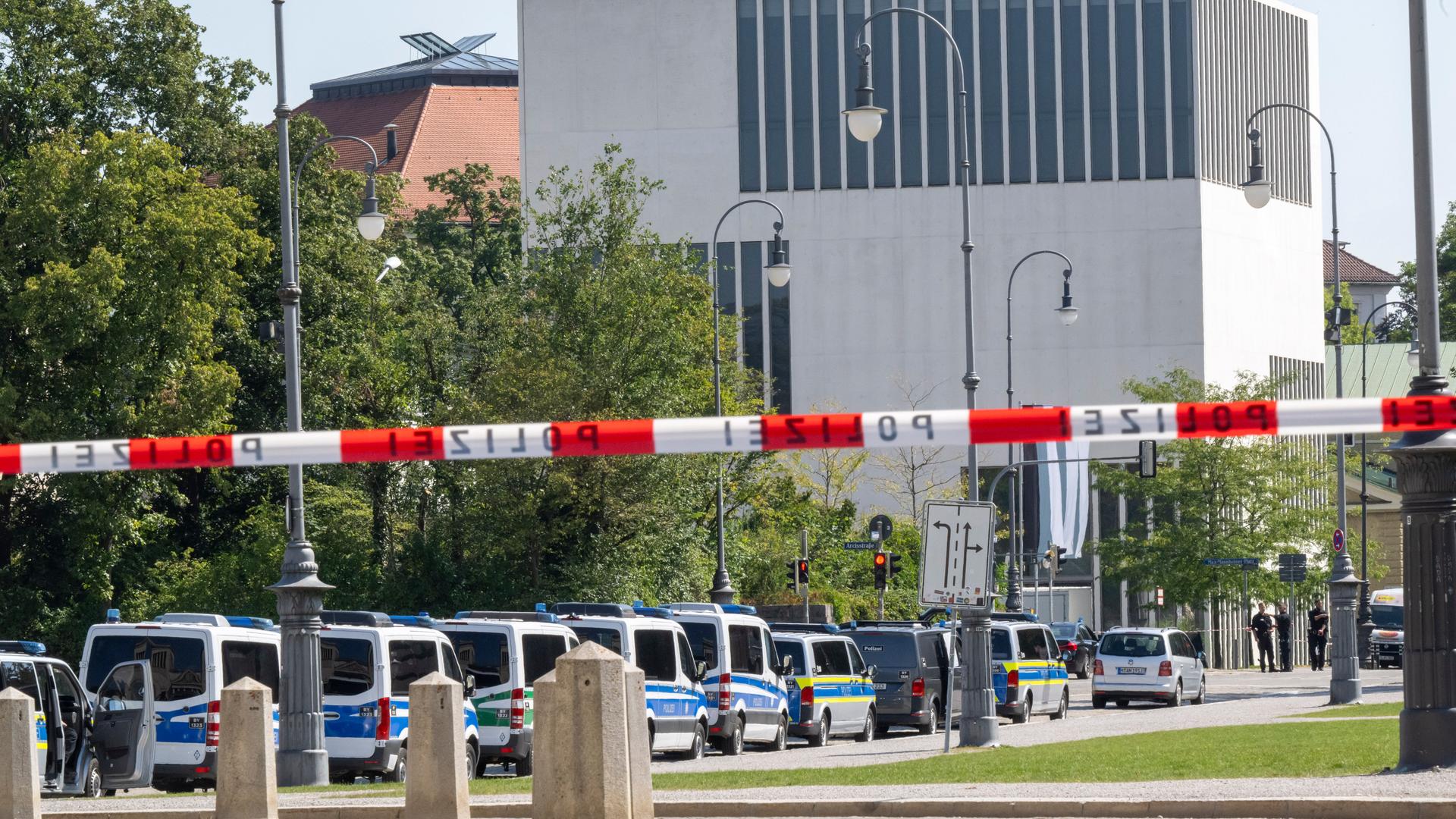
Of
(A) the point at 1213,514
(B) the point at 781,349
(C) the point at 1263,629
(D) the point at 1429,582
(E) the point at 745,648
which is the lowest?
(C) the point at 1263,629

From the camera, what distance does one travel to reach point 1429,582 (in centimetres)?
1517

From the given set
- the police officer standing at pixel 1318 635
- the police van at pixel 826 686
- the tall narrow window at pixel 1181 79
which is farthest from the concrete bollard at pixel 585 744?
the tall narrow window at pixel 1181 79

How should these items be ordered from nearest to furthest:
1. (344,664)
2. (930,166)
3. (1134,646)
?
(344,664) → (1134,646) → (930,166)

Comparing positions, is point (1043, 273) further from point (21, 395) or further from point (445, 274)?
point (21, 395)

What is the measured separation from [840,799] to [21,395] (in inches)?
1123

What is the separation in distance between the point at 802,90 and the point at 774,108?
1261 mm

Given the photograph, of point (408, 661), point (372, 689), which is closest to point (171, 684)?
point (372, 689)

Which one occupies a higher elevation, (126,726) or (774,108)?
(774,108)

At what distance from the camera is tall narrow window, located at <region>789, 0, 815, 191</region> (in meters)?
74.0

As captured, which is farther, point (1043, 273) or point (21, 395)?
point (1043, 273)

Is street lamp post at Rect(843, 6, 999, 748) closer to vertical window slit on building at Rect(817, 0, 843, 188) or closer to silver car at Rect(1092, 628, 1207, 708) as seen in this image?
silver car at Rect(1092, 628, 1207, 708)

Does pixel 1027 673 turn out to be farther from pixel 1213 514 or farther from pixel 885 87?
pixel 885 87

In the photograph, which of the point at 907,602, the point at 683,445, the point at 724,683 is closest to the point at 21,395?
the point at 724,683

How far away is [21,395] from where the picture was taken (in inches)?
1545
